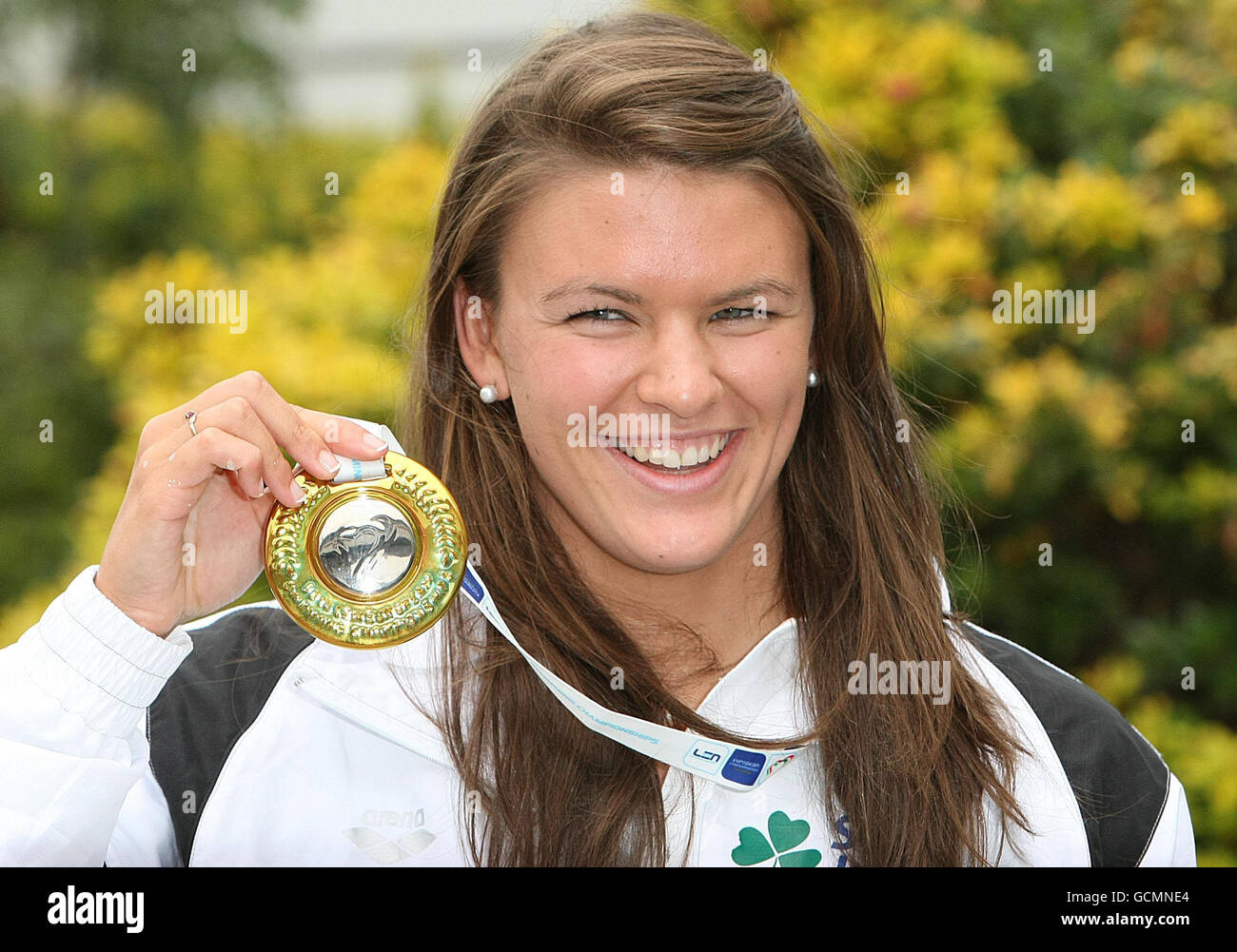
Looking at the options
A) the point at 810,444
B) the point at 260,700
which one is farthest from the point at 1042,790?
the point at 260,700

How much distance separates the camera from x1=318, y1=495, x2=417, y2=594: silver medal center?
5.57 ft

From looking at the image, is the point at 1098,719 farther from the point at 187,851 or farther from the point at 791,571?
the point at 187,851

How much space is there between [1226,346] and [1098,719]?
1725 millimetres

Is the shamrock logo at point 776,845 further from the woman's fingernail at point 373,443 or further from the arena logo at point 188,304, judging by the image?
the arena logo at point 188,304

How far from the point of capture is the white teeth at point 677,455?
6.21 ft

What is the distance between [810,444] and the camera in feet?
7.17

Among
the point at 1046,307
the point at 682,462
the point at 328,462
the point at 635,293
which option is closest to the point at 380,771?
the point at 328,462

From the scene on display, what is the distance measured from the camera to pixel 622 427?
1869 mm

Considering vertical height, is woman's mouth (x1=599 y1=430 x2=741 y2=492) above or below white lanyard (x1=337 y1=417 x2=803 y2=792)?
above

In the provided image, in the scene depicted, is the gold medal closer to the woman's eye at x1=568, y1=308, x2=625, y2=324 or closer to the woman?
the woman

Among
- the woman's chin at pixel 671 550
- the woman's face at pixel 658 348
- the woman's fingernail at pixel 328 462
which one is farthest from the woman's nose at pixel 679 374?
the woman's fingernail at pixel 328 462

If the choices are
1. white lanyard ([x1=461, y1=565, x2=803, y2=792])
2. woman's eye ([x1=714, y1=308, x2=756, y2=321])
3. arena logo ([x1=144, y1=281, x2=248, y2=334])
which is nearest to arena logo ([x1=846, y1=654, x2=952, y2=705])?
white lanyard ([x1=461, y1=565, x2=803, y2=792])
